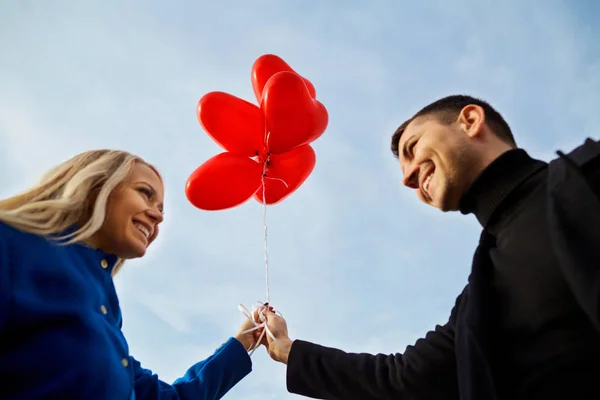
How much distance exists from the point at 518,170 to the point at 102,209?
5.87 ft

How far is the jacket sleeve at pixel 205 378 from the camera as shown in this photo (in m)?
2.32

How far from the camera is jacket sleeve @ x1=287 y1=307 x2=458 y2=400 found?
2.13 metres

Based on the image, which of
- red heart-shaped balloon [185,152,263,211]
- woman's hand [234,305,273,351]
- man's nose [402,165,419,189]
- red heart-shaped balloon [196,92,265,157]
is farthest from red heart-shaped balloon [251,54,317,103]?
woman's hand [234,305,273,351]

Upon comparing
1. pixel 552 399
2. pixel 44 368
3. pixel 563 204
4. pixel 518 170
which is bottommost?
pixel 552 399

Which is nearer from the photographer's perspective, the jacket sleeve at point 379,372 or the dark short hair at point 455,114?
the jacket sleeve at point 379,372

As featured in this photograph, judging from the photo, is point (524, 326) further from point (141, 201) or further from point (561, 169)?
point (141, 201)

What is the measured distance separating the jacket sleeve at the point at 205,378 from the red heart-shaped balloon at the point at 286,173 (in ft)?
3.15

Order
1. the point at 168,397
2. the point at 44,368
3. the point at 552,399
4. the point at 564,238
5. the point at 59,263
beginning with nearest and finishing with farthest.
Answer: the point at 564,238 → the point at 552,399 → the point at 44,368 → the point at 59,263 → the point at 168,397

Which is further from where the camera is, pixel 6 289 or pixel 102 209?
pixel 102 209

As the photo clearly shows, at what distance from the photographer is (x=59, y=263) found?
1.91 meters

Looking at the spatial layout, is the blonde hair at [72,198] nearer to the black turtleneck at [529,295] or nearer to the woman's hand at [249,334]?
the woman's hand at [249,334]

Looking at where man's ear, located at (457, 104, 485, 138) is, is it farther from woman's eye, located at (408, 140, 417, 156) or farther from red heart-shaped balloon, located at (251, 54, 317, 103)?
red heart-shaped balloon, located at (251, 54, 317, 103)

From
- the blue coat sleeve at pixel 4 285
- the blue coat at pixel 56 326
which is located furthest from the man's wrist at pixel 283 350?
the blue coat sleeve at pixel 4 285

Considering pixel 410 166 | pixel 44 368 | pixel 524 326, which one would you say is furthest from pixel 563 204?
pixel 44 368
